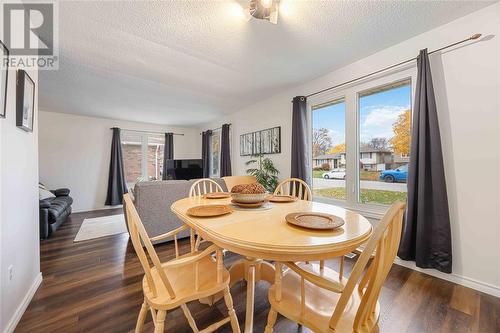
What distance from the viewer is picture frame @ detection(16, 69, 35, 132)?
1.42 metres

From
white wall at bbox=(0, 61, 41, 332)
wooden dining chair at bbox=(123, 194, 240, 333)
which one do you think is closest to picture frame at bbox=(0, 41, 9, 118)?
white wall at bbox=(0, 61, 41, 332)

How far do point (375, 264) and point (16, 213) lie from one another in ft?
7.21

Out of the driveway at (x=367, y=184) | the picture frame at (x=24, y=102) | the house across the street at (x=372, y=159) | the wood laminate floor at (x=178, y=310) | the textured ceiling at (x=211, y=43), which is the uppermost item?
the textured ceiling at (x=211, y=43)

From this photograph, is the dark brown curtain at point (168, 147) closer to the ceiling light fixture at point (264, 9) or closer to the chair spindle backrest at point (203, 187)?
the chair spindle backrest at point (203, 187)

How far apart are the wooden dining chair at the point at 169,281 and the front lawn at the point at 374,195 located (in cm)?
215

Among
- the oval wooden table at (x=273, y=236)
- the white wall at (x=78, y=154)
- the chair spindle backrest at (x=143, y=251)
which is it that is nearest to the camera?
the oval wooden table at (x=273, y=236)

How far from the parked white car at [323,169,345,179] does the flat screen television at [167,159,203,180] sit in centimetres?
330

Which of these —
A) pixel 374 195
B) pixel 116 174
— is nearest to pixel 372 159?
pixel 374 195

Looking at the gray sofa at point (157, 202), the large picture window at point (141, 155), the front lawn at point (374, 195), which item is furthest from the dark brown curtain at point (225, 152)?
the front lawn at point (374, 195)

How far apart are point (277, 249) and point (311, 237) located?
0.62 ft

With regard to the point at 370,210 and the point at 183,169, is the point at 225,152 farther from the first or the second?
the point at 370,210

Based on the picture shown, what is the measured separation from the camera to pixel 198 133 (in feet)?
21.7

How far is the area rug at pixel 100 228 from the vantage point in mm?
3157

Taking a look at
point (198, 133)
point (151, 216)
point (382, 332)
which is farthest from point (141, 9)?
point (198, 133)
